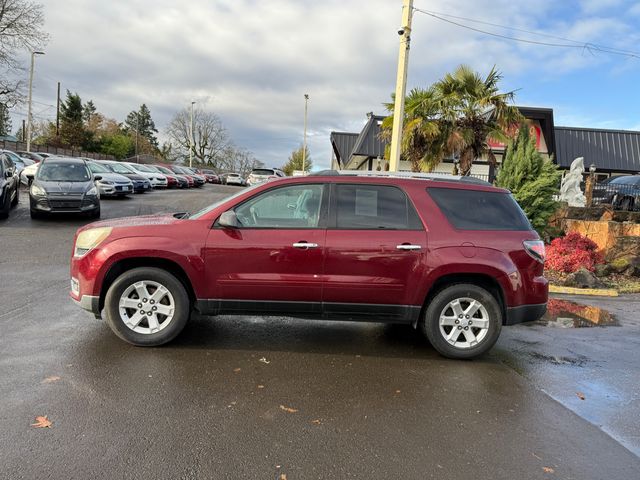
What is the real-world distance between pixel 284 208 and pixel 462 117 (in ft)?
37.7

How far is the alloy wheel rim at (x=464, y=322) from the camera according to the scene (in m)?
4.74

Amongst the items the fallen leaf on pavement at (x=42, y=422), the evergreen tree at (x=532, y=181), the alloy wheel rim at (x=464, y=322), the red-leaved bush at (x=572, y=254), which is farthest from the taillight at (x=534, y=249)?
the evergreen tree at (x=532, y=181)

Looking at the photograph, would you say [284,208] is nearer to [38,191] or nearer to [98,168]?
[38,191]

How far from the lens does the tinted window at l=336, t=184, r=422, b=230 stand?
4727mm

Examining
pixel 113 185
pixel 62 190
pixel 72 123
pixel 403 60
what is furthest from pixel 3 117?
pixel 403 60

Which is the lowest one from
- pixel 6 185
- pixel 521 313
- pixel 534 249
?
pixel 521 313

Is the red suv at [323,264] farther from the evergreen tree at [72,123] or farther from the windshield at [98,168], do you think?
the evergreen tree at [72,123]

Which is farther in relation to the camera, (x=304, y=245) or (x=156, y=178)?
(x=156, y=178)

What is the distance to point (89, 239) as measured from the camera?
15.5 feet

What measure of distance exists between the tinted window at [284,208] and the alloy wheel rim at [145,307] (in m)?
1.09

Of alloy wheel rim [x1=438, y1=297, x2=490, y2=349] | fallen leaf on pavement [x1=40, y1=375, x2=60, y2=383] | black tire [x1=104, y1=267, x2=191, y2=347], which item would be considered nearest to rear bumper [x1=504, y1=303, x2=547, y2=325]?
alloy wheel rim [x1=438, y1=297, x2=490, y2=349]

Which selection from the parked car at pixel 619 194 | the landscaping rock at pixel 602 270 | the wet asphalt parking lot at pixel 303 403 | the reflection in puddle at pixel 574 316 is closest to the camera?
the wet asphalt parking lot at pixel 303 403

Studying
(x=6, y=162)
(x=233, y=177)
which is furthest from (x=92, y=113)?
(x=6, y=162)

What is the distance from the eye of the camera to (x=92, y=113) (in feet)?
292
